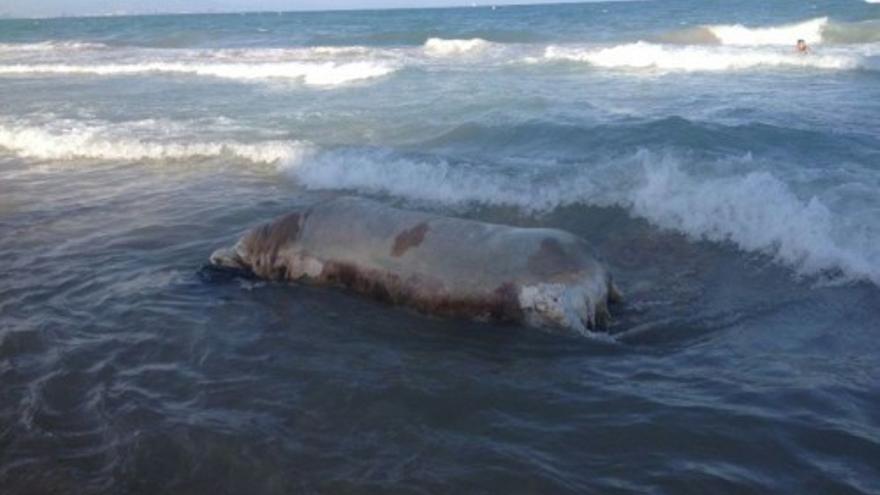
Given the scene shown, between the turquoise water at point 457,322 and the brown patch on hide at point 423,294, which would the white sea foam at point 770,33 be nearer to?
the turquoise water at point 457,322

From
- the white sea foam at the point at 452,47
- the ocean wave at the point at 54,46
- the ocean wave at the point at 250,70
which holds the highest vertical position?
the ocean wave at the point at 54,46

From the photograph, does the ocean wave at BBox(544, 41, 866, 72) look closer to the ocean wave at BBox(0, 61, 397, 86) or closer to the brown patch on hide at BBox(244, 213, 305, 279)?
the ocean wave at BBox(0, 61, 397, 86)

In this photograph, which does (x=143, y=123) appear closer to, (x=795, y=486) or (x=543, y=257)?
(x=543, y=257)

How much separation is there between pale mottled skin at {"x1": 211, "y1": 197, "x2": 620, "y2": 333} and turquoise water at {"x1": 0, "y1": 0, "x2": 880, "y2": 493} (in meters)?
0.20

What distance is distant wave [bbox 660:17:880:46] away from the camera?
33625 mm

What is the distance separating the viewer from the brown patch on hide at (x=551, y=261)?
6270 mm

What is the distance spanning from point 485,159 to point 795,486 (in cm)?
867

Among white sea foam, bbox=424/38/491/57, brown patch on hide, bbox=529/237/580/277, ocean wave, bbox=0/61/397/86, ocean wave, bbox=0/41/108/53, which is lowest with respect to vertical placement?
brown patch on hide, bbox=529/237/580/277

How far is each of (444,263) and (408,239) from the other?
0.50m

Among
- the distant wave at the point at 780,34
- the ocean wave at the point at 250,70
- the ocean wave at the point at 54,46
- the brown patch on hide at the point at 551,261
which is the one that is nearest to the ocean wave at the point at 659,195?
the brown patch on hide at the point at 551,261

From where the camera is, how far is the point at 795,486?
427 centimetres

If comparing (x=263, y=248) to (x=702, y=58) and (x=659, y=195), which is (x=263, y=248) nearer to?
(x=659, y=195)

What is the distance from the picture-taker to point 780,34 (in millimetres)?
36938

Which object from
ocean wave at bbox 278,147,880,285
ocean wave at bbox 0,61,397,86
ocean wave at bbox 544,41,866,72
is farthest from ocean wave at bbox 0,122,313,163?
ocean wave at bbox 544,41,866,72
